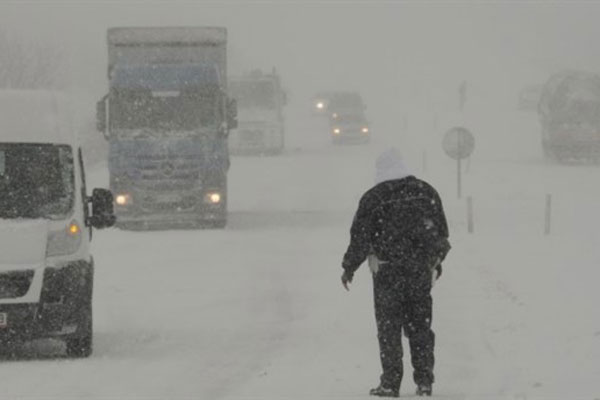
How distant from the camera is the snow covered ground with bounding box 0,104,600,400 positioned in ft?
40.3

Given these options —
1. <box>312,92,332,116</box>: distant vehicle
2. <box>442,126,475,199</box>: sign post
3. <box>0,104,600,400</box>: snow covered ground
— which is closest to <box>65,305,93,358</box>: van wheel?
<box>0,104,600,400</box>: snow covered ground

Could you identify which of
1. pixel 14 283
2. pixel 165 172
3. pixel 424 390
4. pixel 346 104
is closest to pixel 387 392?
pixel 424 390

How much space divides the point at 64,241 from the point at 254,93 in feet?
126

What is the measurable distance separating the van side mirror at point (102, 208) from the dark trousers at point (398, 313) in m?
3.62

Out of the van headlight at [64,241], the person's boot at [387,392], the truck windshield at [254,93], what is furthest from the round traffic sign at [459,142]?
the person's boot at [387,392]

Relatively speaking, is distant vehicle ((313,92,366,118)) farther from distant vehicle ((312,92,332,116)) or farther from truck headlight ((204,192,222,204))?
truck headlight ((204,192,222,204))

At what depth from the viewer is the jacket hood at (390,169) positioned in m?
11.3

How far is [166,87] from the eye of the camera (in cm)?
2895

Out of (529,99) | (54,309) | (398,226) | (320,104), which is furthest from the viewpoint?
(320,104)

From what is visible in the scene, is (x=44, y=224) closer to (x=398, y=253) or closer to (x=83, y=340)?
(x=83, y=340)

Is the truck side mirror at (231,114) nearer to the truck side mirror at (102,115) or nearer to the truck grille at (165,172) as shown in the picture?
the truck grille at (165,172)

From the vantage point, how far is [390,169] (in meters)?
11.3

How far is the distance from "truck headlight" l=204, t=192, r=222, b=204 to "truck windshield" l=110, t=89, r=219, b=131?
48.5 inches

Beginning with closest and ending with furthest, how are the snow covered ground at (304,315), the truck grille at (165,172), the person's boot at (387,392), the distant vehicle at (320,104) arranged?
1. the person's boot at (387,392)
2. the snow covered ground at (304,315)
3. the truck grille at (165,172)
4. the distant vehicle at (320,104)
